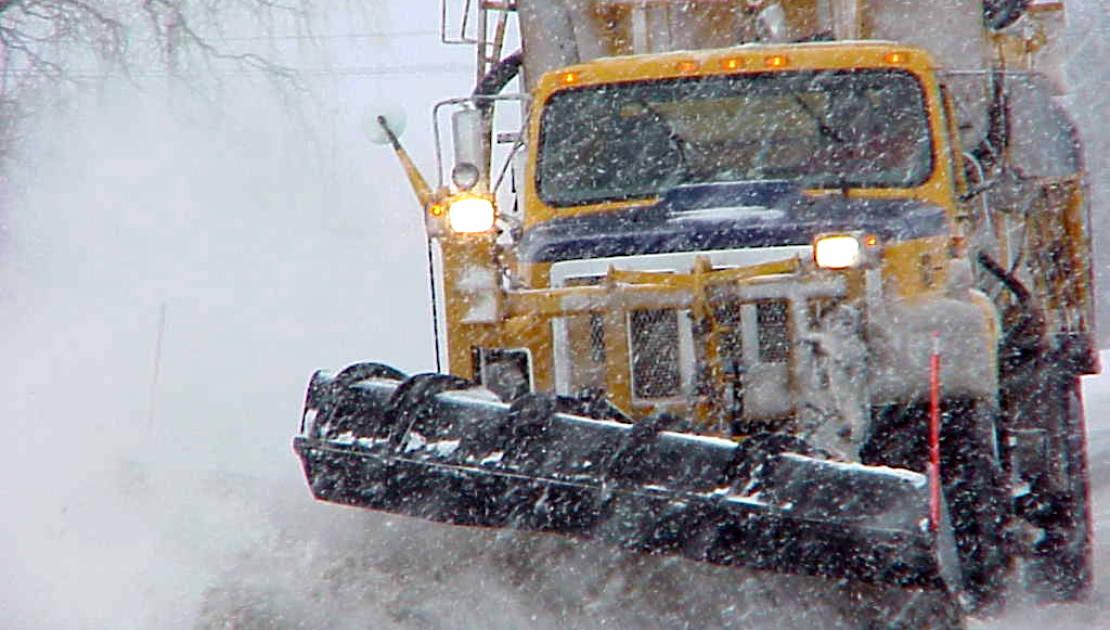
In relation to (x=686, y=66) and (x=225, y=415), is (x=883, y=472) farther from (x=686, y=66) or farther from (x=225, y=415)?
(x=225, y=415)

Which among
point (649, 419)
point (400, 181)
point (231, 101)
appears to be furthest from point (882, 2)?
point (400, 181)

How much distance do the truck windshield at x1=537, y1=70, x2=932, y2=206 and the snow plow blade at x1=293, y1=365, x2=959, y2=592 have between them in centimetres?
190

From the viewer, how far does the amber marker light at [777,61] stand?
23.1 feet

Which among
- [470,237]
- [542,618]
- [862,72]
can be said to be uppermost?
[862,72]

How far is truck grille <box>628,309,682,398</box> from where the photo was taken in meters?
5.93

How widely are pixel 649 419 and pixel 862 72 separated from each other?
2762mm

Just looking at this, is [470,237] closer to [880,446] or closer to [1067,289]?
[880,446]

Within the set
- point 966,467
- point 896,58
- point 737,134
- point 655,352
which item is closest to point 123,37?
point 737,134

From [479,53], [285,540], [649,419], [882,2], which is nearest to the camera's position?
[649,419]

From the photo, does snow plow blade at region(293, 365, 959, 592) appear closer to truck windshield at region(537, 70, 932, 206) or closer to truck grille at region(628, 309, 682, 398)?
truck grille at region(628, 309, 682, 398)

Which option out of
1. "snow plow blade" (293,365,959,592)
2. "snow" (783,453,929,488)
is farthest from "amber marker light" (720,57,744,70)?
"snow" (783,453,929,488)

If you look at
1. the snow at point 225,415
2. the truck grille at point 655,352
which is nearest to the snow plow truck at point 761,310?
the truck grille at point 655,352

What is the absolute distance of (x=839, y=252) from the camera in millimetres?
5641

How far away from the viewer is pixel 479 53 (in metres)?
9.42
